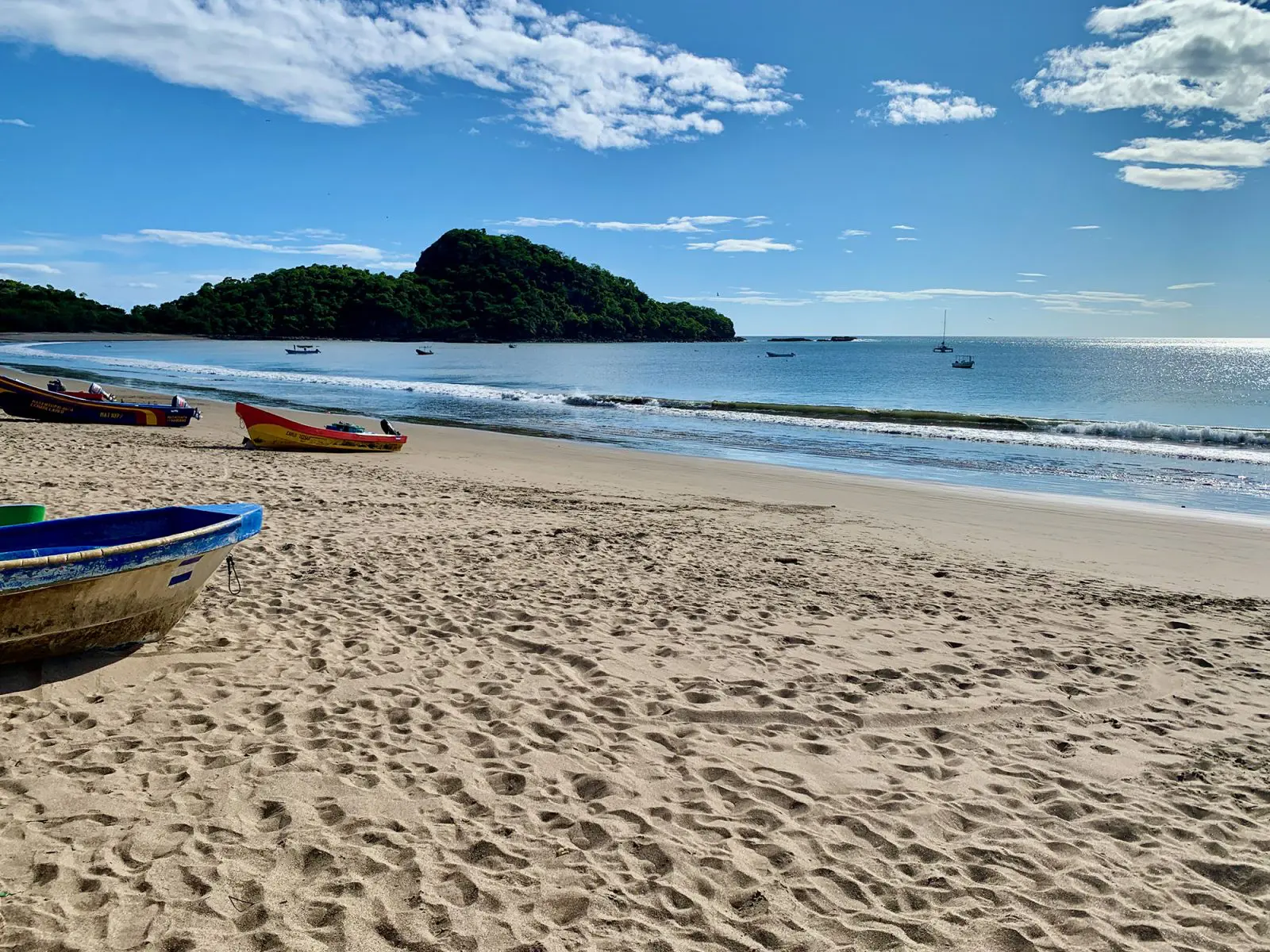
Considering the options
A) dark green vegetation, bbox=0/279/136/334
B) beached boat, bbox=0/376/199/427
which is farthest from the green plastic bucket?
dark green vegetation, bbox=0/279/136/334

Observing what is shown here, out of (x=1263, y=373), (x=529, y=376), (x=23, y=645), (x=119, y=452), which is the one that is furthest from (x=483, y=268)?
(x=23, y=645)

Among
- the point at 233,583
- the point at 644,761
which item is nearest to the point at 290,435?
the point at 233,583

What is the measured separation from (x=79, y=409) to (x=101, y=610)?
17.6 metres

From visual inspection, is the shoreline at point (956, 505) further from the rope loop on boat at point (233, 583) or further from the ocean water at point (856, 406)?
the rope loop on boat at point (233, 583)

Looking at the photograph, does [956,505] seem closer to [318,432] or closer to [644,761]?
[644,761]

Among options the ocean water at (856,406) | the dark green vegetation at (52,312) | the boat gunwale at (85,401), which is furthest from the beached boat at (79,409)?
the dark green vegetation at (52,312)

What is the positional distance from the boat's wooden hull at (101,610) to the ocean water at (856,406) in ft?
51.4

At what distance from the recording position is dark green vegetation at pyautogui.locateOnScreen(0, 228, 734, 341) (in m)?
129

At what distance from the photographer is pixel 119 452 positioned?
14391 mm

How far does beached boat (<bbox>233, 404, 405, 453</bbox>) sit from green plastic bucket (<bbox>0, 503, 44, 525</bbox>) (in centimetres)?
1098

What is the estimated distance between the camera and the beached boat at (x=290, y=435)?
16734 millimetres

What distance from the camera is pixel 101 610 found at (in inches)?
195

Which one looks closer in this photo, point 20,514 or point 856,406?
point 20,514

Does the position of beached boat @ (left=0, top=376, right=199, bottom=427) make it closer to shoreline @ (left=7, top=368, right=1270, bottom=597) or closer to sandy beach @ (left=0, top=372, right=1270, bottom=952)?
shoreline @ (left=7, top=368, right=1270, bottom=597)
